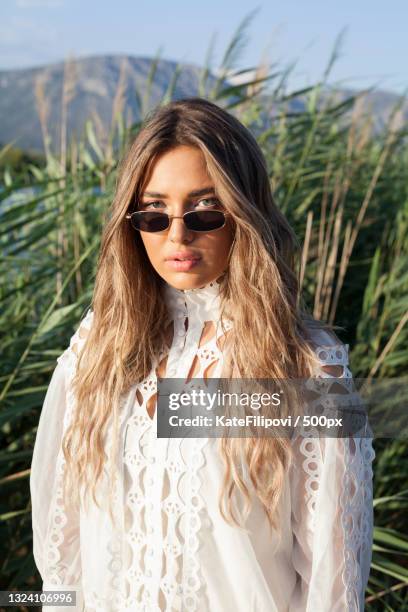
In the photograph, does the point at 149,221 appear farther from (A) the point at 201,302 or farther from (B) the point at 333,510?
(B) the point at 333,510

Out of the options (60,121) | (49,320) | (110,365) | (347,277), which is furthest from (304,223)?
(110,365)

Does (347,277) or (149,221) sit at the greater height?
(149,221)

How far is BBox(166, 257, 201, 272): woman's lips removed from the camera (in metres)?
1.30

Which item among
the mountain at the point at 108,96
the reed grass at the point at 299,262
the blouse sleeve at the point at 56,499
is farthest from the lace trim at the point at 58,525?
the mountain at the point at 108,96

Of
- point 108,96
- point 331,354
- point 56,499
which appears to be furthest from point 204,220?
point 108,96

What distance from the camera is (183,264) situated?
4.26ft

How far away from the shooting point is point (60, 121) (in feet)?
11.1

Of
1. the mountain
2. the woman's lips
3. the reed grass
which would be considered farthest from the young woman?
the mountain

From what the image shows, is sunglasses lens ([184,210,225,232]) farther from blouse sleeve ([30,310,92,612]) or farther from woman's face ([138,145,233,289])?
blouse sleeve ([30,310,92,612])

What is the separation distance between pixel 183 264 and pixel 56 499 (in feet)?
1.69

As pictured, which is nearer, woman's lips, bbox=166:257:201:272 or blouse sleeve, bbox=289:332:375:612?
blouse sleeve, bbox=289:332:375:612

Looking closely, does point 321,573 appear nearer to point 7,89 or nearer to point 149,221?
point 149,221

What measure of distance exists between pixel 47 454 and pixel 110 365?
241mm

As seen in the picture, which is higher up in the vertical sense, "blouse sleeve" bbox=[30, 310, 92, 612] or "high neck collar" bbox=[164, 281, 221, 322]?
"high neck collar" bbox=[164, 281, 221, 322]
